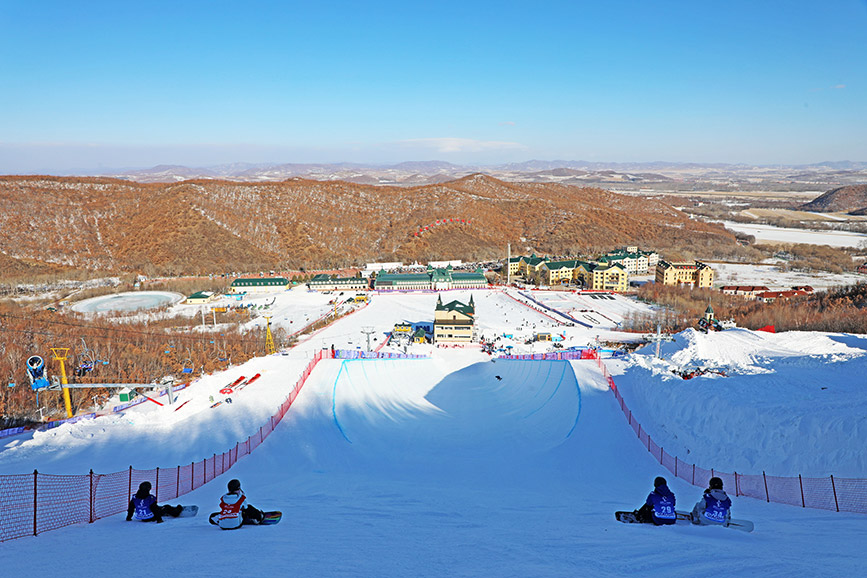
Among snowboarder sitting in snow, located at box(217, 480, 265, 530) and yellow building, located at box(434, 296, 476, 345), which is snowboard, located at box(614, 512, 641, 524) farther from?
yellow building, located at box(434, 296, 476, 345)

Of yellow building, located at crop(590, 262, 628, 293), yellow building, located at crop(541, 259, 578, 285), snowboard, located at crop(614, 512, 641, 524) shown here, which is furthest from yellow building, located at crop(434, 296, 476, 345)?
yellow building, located at crop(541, 259, 578, 285)

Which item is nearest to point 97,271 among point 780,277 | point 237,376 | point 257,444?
point 237,376

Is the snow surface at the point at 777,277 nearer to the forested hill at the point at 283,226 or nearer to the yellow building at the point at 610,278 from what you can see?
the yellow building at the point at 610,278

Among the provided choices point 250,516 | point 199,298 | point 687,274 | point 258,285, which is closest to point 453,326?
point 250,516

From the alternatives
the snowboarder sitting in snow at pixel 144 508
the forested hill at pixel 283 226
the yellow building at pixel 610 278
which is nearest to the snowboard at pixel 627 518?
→ the snowboarder sitting in snow at pixel 144 508

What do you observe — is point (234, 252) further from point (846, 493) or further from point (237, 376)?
point (846, 493)

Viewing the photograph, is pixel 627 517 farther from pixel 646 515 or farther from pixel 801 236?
pixel 801 236
